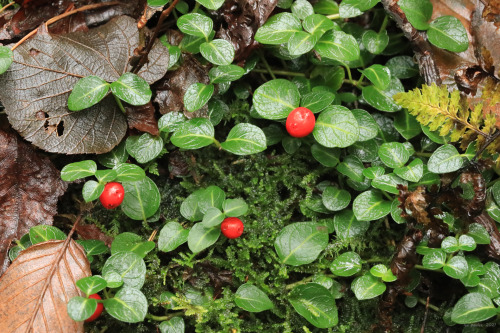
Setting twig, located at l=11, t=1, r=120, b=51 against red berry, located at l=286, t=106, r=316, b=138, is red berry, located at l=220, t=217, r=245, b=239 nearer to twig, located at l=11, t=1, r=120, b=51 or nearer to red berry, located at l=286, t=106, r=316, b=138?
red berry, located at l=286, t=106, r=316, b=138

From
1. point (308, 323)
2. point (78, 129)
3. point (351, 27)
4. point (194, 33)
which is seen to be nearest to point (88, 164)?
point (78, 129)

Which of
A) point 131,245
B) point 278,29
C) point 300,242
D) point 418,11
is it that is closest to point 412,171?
point 300,242

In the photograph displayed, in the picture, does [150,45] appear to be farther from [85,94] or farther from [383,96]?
[383,96]

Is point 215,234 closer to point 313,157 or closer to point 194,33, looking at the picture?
point 313,157

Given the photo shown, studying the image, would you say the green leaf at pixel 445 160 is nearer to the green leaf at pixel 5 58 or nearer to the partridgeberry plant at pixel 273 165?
the partridgeberry plant at pixel 273 165

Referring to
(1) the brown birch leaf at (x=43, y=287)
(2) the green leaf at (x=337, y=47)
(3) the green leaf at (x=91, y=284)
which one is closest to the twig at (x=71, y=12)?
(1) the brown birch leaf at (x=43, y=287)
